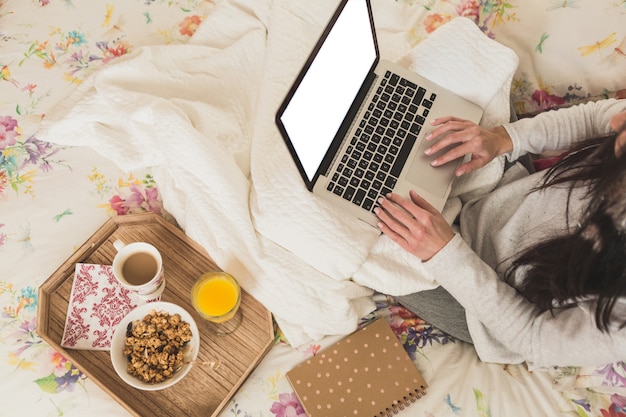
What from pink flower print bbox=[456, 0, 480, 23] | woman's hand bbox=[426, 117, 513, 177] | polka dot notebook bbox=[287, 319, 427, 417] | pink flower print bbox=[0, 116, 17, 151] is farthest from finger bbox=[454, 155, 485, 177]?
pink flower print bbox=[0, 116, 17, 151]

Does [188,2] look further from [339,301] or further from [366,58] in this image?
[339,301]

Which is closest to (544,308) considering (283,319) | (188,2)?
(283,319)

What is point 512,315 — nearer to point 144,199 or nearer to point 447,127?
point 447,127

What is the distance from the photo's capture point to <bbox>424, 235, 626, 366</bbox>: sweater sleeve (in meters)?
0.70

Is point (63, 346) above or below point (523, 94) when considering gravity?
below

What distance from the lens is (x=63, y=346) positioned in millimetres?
812

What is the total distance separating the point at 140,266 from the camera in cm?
81

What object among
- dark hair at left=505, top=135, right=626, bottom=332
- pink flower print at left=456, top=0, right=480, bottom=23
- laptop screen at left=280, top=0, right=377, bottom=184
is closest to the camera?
dark hair at left=505, top=135, right=626, bottom=332

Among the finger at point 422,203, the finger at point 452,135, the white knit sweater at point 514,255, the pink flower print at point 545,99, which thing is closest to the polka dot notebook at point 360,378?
the white knit sweater at point 514,255

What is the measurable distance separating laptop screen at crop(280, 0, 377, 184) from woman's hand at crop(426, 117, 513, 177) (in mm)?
178

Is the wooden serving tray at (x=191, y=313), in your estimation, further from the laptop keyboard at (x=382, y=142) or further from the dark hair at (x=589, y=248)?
the dark hair at (x=589, y=248)

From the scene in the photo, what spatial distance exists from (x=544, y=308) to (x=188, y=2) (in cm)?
102

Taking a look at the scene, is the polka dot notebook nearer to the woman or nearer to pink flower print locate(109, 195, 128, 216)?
the woman

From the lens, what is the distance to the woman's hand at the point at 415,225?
2.55 feet
